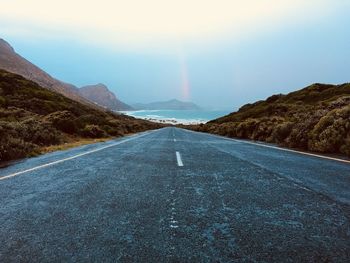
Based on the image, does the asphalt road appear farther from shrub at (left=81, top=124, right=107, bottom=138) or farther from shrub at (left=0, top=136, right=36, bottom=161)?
shrub at (left=81, top=124, right=107, bottom=138)

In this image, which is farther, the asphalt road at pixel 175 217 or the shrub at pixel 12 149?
the shrub at pixel 12 149

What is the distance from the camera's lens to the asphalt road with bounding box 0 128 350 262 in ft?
9.73

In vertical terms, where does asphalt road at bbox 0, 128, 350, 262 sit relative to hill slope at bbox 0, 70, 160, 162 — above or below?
below

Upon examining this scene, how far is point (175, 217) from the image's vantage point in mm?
4066

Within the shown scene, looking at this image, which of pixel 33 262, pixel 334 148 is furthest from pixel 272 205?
pixel 334 148

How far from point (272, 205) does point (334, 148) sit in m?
9.76

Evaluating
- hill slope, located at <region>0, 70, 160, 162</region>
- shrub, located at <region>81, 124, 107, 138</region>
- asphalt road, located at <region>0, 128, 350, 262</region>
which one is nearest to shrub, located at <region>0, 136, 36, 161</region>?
hill slope, located at <region>0, 70, 160, 162</region>

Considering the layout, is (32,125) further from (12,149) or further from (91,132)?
(91,132)

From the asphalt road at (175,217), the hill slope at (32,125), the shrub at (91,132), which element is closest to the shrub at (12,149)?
the hill slope at (32,125)

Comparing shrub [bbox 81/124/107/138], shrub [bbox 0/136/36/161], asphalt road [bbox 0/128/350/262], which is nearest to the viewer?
asphalt road [bbox 0/128/350/262]

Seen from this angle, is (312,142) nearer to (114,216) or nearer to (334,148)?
(334,148)

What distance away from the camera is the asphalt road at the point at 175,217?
296cm

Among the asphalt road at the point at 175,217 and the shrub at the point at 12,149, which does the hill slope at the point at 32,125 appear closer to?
the shrub at the point at 12,149

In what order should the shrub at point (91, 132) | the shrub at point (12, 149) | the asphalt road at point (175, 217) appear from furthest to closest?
1. the shrub at point (91, 132)
2. the shrub at point (12, 149)
3. the asphalt road at point (175, 217)
